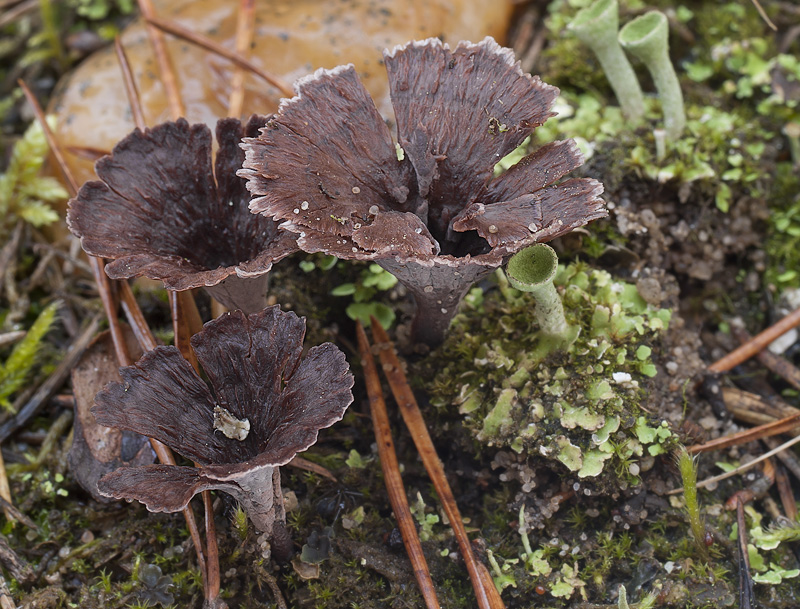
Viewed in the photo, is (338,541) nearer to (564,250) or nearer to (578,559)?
(578,559)

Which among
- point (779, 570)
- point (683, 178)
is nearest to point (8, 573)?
point (779, 570)

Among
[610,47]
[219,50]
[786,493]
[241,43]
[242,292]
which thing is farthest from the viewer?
[241,43]

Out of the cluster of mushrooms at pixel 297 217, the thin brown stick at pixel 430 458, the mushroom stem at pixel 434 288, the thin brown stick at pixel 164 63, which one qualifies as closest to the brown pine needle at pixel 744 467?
the thin brown stick at pixel 430 458

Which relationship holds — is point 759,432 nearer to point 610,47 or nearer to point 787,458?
point 787,458

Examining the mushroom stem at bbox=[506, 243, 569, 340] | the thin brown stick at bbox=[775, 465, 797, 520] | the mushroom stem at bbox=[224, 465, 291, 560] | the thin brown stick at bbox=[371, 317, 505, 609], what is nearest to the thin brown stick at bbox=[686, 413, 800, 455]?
the thin brown stick at bbox=[775, 465, 797, 520]

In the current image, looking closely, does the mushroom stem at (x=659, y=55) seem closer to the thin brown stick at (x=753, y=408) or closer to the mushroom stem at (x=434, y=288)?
the thin brown stick at (x=753, y=408)

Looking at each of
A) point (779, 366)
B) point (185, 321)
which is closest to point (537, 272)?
point (185, 321)

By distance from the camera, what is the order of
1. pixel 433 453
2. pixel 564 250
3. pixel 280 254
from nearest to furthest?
pixel 280 254 < pixel 433 453 < pixel 564 250
